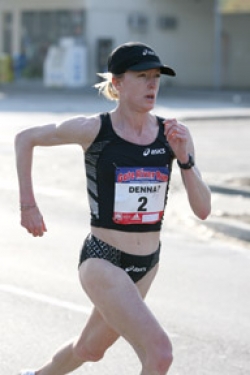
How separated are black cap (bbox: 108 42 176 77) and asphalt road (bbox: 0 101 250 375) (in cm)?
239

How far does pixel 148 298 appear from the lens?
9016mm

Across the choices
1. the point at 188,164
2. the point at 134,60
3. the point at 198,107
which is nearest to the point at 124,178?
the point at 188,164

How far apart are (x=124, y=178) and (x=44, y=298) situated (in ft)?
12.2

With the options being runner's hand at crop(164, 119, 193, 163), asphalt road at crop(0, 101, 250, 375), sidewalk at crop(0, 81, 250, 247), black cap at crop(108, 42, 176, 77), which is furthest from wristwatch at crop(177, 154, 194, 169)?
sidewalk at crop(0, 81, 250, 247)

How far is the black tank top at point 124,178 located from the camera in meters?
5.36

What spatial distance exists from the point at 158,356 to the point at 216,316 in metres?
3.52

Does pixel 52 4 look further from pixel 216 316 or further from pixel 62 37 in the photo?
pixel 216 316

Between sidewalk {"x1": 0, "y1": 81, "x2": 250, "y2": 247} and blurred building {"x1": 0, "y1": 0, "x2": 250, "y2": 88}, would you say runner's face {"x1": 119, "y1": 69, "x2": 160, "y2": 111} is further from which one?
blurred building {"x1": 0, "y1": 0, "x2": 250, "y2": 88}

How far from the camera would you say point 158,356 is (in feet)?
16.4

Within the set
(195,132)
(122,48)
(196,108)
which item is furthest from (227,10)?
(122,48)

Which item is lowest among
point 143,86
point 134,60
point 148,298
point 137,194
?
point 148,298

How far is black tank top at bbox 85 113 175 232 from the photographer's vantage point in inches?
211

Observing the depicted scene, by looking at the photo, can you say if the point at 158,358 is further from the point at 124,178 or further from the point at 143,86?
the point at 143,86

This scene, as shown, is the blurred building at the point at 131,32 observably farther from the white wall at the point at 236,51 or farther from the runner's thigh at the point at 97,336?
the runner's thigh at the point at 97,336
